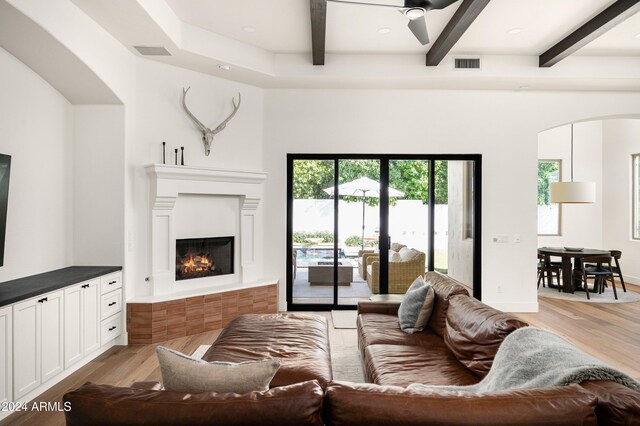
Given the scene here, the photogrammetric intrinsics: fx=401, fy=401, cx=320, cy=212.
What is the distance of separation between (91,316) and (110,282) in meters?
0.40

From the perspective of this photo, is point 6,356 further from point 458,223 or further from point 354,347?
point 458,223

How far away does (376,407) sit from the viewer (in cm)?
126

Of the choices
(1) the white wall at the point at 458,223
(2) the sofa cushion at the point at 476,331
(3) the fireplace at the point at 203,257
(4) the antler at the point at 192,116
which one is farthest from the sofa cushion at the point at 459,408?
(1) the white wall at the point at 458,223

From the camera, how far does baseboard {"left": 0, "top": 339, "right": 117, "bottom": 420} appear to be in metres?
2.90

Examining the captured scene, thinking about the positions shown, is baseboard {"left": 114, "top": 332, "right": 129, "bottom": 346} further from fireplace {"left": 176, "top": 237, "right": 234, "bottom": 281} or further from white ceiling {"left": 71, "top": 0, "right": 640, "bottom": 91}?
white ceiling {"left": 71, "top": 0, "right": 640, "bottom": 91}

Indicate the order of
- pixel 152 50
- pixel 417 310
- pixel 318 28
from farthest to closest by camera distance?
pixel 152 50 → pixel 318 28 → pixel 417 310

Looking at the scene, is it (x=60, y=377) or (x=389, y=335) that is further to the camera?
(x=60, y=377)

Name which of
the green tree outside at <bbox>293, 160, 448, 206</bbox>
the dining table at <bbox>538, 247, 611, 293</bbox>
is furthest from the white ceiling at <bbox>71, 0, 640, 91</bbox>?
the dining table at <bbox>538, 247, 611, 293</bbox>

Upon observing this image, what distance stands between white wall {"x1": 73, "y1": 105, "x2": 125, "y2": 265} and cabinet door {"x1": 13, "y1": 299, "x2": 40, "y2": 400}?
4.29 feet

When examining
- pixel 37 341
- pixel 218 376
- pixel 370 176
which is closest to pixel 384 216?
pixel 370 176

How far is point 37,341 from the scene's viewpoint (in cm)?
303

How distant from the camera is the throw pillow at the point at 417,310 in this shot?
10.7 ft

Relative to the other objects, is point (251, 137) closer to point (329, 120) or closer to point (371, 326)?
point (329, 120)

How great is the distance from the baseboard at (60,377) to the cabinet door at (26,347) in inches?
2.4
